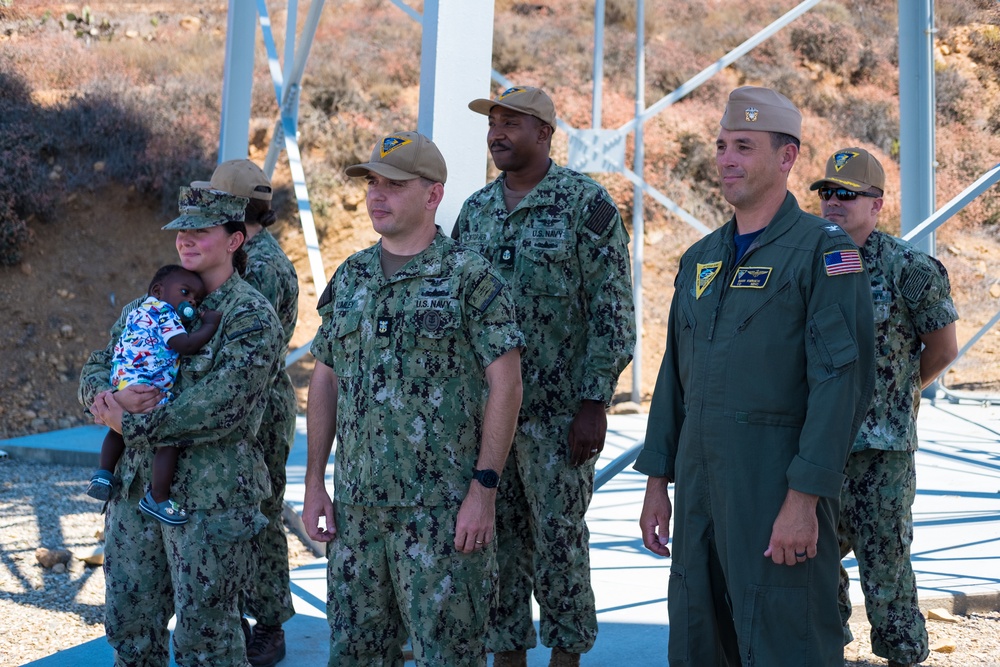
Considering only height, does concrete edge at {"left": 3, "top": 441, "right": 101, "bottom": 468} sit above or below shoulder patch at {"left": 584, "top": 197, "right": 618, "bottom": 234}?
below

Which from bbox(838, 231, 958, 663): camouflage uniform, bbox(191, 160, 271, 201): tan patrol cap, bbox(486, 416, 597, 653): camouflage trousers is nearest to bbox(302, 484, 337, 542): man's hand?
bbox(486, 416, 597, 653): camouflage trousers

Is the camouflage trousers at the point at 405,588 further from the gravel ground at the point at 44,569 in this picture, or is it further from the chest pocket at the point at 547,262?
the gravel ground at the point at 44,569

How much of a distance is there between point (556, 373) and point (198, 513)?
133cm

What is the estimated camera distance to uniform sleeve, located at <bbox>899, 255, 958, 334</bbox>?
13.0 ft

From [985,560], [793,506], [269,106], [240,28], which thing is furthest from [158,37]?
[793,506]

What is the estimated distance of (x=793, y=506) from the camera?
273 cm

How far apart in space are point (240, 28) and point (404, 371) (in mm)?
4989

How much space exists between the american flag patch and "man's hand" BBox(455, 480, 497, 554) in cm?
113

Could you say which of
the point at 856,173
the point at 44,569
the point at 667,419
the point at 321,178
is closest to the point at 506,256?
the point at 667,419

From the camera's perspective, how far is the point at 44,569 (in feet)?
21.4

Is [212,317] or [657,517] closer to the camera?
[657,517]

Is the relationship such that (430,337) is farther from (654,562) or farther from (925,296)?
(654,562)

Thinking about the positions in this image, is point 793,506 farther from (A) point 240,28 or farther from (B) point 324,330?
(A) point 240,28

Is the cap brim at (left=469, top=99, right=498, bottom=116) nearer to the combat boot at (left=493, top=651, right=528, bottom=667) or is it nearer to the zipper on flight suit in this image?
the zipper on flight suit
